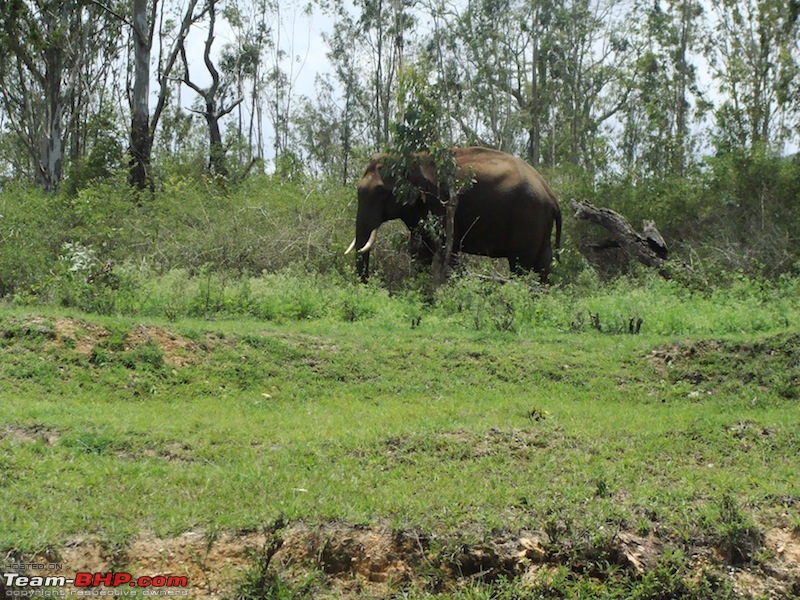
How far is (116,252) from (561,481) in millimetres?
10943

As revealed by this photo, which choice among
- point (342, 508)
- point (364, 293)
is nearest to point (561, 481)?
point (342, 508)

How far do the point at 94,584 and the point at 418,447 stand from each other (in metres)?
2.61

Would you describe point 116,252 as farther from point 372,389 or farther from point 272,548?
point 272,548

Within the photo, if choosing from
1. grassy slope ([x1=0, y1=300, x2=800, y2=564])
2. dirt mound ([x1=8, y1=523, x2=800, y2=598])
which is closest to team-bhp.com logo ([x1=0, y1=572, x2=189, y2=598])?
dirt mound ([x1=8, y1=523, x2=800, y2=598])

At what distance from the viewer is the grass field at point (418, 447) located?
15.2 ft

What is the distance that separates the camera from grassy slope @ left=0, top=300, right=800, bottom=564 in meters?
4.97

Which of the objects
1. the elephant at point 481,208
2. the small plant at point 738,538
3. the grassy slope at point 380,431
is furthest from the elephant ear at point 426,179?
the small plant at point 738,538

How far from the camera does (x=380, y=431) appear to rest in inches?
260

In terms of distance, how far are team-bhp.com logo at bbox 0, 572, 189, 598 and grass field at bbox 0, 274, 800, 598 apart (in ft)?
0.29

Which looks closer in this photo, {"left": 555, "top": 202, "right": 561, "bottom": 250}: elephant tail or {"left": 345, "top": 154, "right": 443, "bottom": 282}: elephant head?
{"left": 345, "top": 154, "right": 443, "bottom": 282}: elephant head

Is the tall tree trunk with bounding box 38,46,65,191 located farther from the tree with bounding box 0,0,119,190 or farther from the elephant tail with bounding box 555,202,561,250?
the elephant tail with bounding box 555,202,561,250

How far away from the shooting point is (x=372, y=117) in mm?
41594

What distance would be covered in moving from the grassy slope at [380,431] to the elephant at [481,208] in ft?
13.4

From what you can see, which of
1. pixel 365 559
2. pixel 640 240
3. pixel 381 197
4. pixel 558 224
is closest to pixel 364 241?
pixel 381 197
